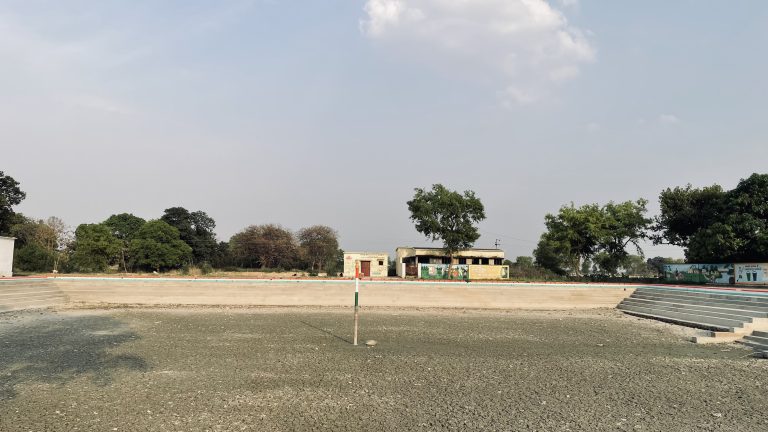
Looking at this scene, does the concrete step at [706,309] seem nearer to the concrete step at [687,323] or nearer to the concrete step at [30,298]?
the concrete step at [687,323]

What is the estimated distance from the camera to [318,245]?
250 feet

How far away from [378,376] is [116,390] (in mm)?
5039

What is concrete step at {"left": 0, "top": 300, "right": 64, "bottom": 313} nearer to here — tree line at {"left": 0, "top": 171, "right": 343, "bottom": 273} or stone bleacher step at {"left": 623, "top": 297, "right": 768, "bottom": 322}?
tree line at {"left": 0, "top": 171, "right": 343, "bottom": 273}

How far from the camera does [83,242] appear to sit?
44.1 meters

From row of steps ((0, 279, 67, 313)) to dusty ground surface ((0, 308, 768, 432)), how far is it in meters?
5.26

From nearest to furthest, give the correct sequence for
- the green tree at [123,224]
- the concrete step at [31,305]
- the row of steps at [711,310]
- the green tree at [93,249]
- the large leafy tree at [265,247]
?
the row of steps at [711,310], the concrete step at [31,305], the green tree at [93,249], the green tree at [123,224], the large leafy tree at [265,247]

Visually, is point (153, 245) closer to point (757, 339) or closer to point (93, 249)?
point (93, 249)

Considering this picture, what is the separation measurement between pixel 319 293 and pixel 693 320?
1833 cm

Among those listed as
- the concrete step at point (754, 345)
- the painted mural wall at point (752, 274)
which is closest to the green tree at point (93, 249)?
the concrete step at point (754, 345)

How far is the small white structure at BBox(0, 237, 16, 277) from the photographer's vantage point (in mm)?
29875

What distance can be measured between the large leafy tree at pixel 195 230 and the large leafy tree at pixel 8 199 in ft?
71.0

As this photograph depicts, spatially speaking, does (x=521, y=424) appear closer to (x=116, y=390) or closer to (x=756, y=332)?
(x=116, y=390)

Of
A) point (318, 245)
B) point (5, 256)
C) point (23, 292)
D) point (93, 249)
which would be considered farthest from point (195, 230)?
point (23, 292)

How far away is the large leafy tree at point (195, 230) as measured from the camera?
7512 centimetres
